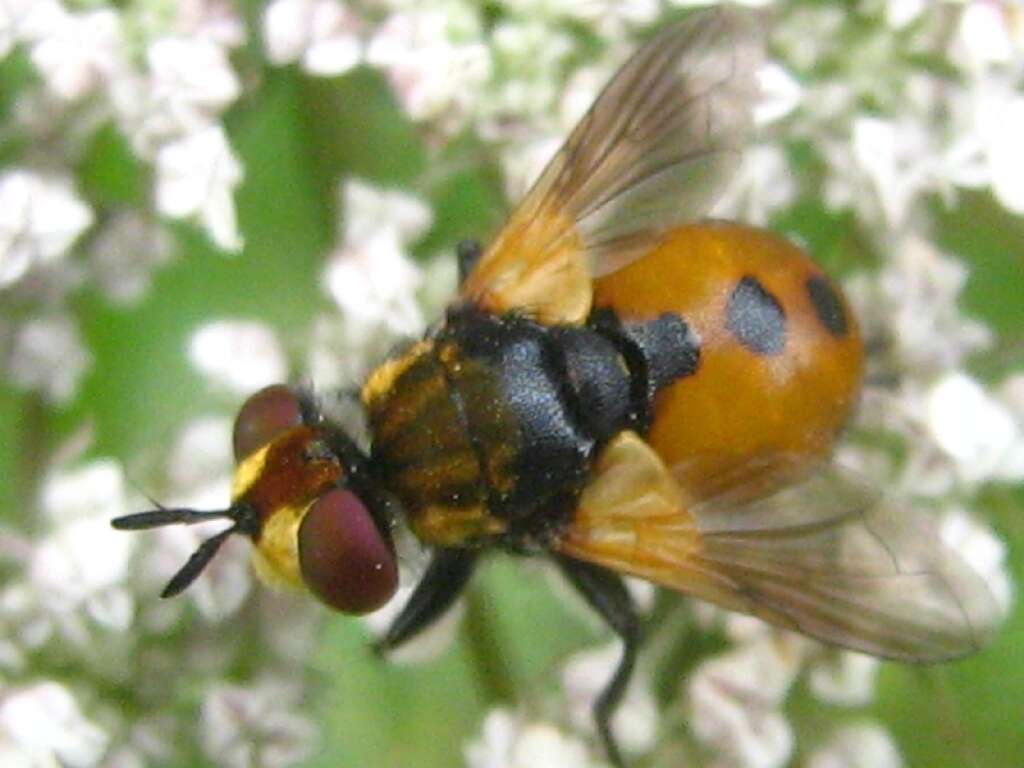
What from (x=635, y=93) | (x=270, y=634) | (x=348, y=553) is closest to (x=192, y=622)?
(x=270, y=634)

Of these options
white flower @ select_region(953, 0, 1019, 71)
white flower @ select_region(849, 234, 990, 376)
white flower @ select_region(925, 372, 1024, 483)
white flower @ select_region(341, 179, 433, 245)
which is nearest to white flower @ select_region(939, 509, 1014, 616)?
white flower @ select_region(925, 372, 1024, 483)

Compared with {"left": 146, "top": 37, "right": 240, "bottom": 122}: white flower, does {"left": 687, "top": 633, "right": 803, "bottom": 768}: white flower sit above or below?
below

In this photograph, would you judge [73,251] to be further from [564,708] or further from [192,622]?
[564,708]

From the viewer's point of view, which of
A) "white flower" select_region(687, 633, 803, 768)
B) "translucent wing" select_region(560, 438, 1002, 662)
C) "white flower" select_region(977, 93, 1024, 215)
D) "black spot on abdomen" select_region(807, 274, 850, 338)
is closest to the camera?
"translucent wing" select_region(560, 438, 1002, 662)

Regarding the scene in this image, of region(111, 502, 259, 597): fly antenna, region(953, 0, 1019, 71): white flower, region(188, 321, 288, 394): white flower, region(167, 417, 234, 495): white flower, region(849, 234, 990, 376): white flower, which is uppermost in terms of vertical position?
region(953, 0, 1019, 71): white flower

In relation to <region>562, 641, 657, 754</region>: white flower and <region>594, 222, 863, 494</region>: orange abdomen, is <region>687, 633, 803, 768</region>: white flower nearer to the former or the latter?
<region>562, 641, 657, 754</region>: white flower

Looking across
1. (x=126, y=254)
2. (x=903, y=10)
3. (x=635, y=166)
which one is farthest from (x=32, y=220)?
(x=903, y=10)

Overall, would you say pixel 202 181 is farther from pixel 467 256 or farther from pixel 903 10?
pixel 903 10
